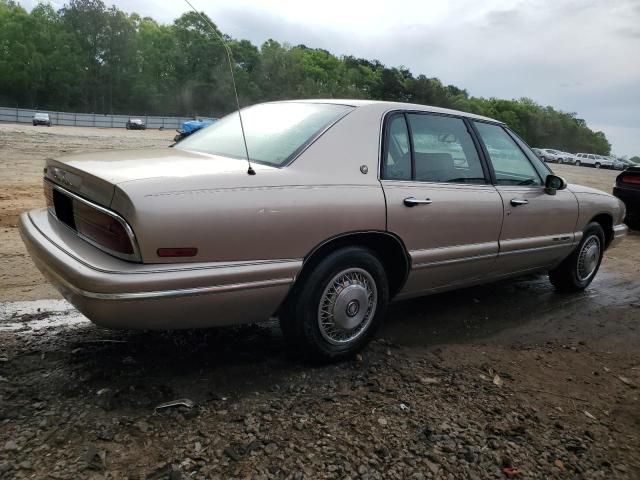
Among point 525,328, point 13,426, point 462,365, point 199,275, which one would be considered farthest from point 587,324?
point 13,426

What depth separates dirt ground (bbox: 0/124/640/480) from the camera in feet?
7.40

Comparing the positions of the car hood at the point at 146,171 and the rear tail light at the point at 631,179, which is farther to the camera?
the rear tail light at the point at 631,179

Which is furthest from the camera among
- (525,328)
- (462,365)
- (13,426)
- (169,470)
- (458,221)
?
(525,328)

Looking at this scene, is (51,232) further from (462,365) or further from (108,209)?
(462,365)

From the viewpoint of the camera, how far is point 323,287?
299 cm

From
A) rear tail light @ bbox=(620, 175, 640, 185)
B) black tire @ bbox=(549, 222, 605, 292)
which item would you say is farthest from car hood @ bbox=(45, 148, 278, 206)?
rear tail light @ bbox=(620, 175, 640, 185)

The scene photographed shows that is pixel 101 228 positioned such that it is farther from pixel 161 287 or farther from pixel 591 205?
pixel 591 205

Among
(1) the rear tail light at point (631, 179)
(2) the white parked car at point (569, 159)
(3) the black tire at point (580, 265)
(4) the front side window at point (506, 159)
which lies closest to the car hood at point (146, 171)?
(4) the front side window at point (506, 159)

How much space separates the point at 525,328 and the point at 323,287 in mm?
2010

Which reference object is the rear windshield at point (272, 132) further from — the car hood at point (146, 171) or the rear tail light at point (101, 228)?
the rear tail light at point (101, 228)

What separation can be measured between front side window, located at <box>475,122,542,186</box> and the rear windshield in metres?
1.40

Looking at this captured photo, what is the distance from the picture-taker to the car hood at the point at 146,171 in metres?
2.51

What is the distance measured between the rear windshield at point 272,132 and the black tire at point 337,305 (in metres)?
0.68

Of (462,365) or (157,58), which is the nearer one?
(462,365)
